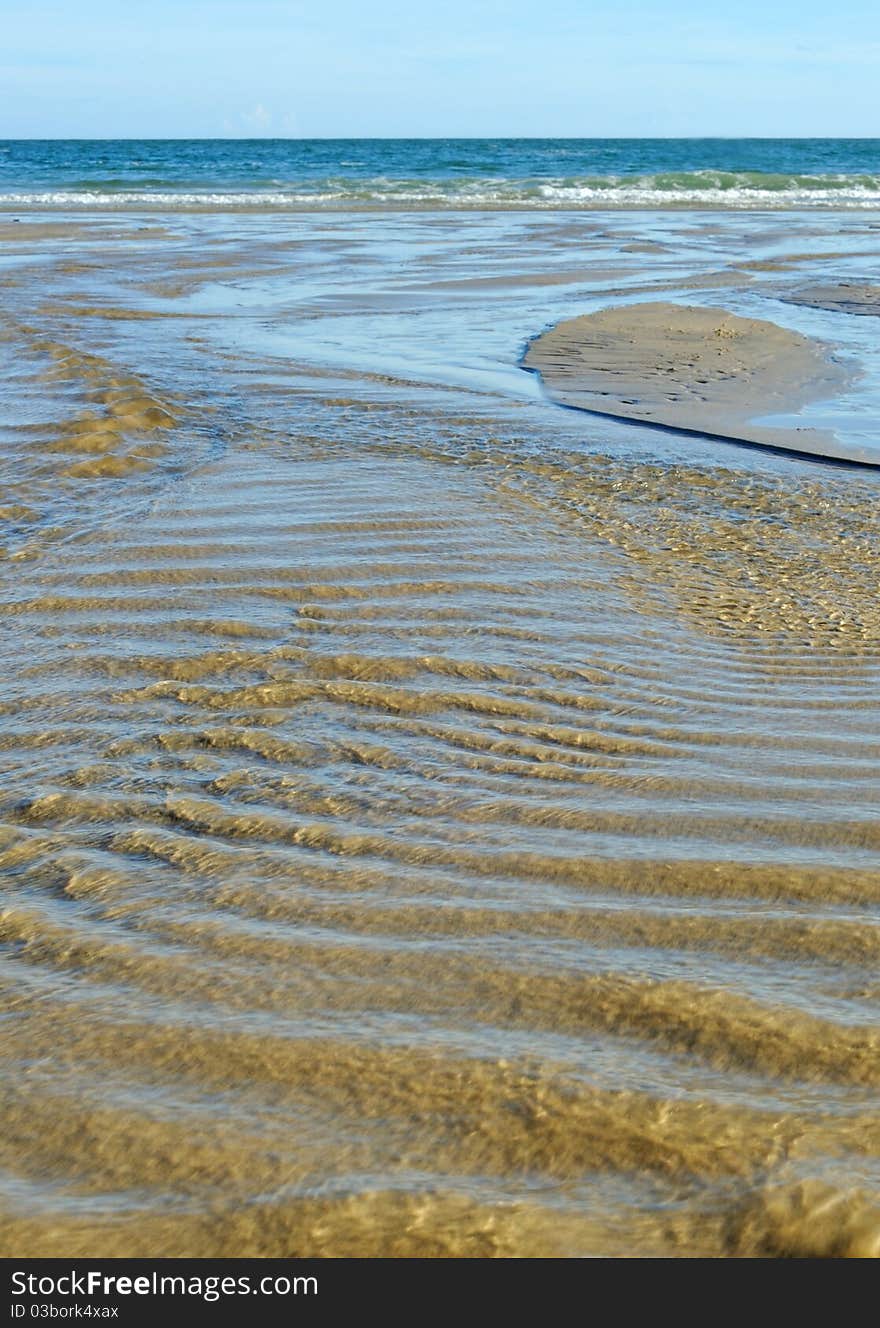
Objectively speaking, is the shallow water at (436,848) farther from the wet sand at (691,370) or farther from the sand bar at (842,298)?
the sand bar at (842,298)

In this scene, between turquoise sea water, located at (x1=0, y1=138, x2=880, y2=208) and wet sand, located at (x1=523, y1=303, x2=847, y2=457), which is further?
turquoise sea water, located at (x1=0, y1=138, x2=880, y2=208)

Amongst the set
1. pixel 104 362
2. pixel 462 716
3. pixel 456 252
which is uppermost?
pixel 456 252

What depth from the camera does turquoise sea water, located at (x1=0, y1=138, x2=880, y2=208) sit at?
32988mm

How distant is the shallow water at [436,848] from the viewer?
67.7 inches

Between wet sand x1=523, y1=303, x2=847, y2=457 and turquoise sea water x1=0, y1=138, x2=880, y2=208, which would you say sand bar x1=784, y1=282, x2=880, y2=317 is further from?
turquoise sea water x1=0, y1=138, x2=880, y2=208

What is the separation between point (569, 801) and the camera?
9.28 ft

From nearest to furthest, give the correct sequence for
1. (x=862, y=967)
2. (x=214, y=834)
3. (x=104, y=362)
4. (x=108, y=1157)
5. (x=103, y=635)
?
1. (x=108, y=1157)
2. (x=862, y=967)
3. (x=214, y=834)
4. (x=103, y=635)
5. (x=104, y=362)

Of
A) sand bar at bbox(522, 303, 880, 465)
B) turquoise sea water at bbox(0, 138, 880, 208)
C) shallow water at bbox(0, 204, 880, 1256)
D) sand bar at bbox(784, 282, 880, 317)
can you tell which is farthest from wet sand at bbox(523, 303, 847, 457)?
turquoise sea water at bbox(0, 138, 880, 208)

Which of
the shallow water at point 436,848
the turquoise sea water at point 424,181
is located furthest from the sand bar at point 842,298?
the turquoise sea water at point 424,181

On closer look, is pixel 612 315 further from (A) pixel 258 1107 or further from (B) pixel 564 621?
(A) pixel 258 1107

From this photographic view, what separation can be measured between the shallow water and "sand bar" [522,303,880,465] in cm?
80

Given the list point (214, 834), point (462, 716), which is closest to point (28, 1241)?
point (214, 834)

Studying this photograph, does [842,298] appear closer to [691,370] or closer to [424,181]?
[691,370]
